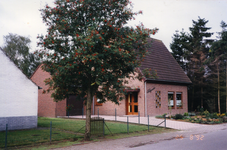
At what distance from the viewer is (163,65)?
2623cm

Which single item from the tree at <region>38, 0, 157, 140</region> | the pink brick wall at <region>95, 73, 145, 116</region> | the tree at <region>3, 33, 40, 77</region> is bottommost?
the pink brick wall at <region>95, 73, 145, 116</region>

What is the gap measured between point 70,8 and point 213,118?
16846 mm

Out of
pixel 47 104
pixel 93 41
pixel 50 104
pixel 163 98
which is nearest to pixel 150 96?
pixel 163 98

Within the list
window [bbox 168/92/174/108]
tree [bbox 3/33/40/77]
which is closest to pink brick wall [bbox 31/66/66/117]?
tree [bbox 3/33/40/77]

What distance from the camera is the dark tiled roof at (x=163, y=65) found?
24594 millimetres

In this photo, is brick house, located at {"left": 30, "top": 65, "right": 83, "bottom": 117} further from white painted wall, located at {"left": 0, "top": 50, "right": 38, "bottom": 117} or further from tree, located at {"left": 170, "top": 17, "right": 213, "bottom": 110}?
tree, located at {"left": 170, "top": 17, "right": 213, "bottom": 110}

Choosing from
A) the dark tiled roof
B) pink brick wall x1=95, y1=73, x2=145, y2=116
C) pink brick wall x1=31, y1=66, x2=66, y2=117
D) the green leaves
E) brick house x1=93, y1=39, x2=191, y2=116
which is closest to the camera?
the green leaves

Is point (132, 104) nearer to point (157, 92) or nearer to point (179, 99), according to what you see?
point (157, 92)

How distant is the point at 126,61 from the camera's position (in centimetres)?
988

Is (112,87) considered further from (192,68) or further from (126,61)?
(192,68)

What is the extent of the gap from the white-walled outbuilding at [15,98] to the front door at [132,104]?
38.8ft

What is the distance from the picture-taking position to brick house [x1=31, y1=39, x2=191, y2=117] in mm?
22828

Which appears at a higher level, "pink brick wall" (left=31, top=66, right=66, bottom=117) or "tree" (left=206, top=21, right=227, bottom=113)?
"tree" (left=206, top=21, right=227, bottom=113)

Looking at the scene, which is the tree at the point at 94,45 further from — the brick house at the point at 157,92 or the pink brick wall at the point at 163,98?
the pink brick wall at the point at 163,98
